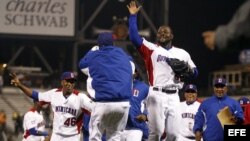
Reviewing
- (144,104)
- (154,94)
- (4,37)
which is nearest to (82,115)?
(144,104)

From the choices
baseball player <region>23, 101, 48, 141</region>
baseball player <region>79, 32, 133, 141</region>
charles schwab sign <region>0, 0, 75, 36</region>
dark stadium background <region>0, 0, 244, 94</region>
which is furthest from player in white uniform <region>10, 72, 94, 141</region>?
dark stadium background <region>0, 0, 244, 94</region>

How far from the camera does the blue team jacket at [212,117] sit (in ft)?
32.7

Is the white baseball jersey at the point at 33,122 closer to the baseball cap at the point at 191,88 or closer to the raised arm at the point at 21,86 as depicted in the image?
the baseball cap at the point at 191,88

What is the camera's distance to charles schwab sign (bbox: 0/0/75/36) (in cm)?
3514

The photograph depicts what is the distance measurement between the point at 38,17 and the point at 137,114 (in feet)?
→ 88.5

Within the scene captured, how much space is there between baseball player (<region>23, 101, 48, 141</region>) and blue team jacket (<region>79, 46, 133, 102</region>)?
711 centimetres

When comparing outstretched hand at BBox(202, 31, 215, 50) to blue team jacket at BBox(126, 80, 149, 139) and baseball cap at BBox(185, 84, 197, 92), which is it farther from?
baseball cap at BBox(185, 84, 197, 92)

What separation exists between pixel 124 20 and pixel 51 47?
4763 millimetres

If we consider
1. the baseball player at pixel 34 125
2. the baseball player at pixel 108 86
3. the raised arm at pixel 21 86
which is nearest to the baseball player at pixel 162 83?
the baseball player at pixel 108 86

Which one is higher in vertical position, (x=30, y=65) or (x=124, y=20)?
(x=124, y=20)

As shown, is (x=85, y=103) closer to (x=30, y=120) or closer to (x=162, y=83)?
(x=162, y=83)

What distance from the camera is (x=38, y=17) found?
118 feet

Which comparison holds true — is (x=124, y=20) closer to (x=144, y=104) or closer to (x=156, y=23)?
(x=156, y=23)

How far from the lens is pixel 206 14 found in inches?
1547
